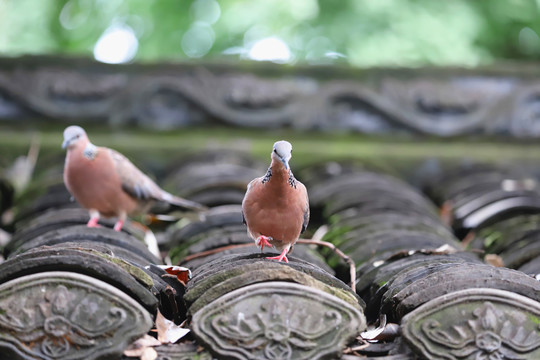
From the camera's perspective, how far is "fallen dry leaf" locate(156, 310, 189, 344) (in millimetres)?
1854

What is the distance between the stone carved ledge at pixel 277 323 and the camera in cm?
175

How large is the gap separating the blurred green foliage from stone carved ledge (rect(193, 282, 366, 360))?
4660mm

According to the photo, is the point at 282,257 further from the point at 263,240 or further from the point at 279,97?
the point at 279,97

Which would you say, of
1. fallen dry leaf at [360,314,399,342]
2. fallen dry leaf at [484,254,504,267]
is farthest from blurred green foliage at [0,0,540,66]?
fallen dry leaf at [360,314,399,342]

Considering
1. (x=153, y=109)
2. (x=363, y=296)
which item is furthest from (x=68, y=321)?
(x=153, y=109)

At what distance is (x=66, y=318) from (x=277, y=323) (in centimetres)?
49

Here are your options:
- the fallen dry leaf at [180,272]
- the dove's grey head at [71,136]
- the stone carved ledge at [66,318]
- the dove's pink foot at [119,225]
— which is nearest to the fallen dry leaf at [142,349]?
the stone carved ledge at [66,318]

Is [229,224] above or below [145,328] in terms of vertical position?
above

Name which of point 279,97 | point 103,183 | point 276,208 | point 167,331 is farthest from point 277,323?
point 279,97

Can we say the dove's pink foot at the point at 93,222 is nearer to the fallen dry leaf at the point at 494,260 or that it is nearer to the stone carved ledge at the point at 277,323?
the stone carved ledge at the point at 277,323

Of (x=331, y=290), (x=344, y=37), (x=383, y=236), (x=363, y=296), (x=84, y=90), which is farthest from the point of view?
(x=344, y=37)

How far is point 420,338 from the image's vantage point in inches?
70.1

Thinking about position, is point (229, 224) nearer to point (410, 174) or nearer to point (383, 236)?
point (383, 236)

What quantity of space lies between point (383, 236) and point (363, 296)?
448 millimetres
